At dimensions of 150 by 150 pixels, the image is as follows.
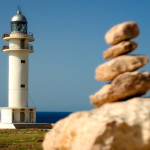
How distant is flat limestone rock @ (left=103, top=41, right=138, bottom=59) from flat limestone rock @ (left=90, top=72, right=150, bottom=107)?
1.03 meters

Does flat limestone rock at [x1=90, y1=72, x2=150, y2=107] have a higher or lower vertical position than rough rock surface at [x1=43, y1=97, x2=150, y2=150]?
higher

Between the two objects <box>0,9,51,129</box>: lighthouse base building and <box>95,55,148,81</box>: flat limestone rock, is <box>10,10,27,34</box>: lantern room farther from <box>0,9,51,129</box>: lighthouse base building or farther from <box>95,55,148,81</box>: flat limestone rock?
<box>95,55,148,81</box>: flat limestone rock

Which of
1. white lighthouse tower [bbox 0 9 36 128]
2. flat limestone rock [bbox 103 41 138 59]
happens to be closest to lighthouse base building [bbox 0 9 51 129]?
white lighthouse tower [bbox 0 9 36 128]

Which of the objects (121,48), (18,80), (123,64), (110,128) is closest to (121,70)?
(123,64)

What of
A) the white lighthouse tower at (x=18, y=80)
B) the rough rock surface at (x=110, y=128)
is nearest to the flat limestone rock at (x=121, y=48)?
the rough rock surface at (x=110, y=128)

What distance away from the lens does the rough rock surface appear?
10.8 m

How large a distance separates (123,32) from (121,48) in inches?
21.5

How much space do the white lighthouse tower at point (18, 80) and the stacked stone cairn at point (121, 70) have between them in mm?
32197

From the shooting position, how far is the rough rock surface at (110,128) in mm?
10844

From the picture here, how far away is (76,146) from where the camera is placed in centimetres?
1127

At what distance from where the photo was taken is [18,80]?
147 feet

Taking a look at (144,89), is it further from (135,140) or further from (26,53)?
(26,53)

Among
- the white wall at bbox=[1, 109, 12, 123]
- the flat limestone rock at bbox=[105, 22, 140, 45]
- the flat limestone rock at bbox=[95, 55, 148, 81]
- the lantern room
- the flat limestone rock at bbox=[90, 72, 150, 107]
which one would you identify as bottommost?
Result: the white wall at bbox=[1, 109, 12, 123]

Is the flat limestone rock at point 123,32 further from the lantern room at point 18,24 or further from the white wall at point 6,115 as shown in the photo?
the lantern room at point 18,24
